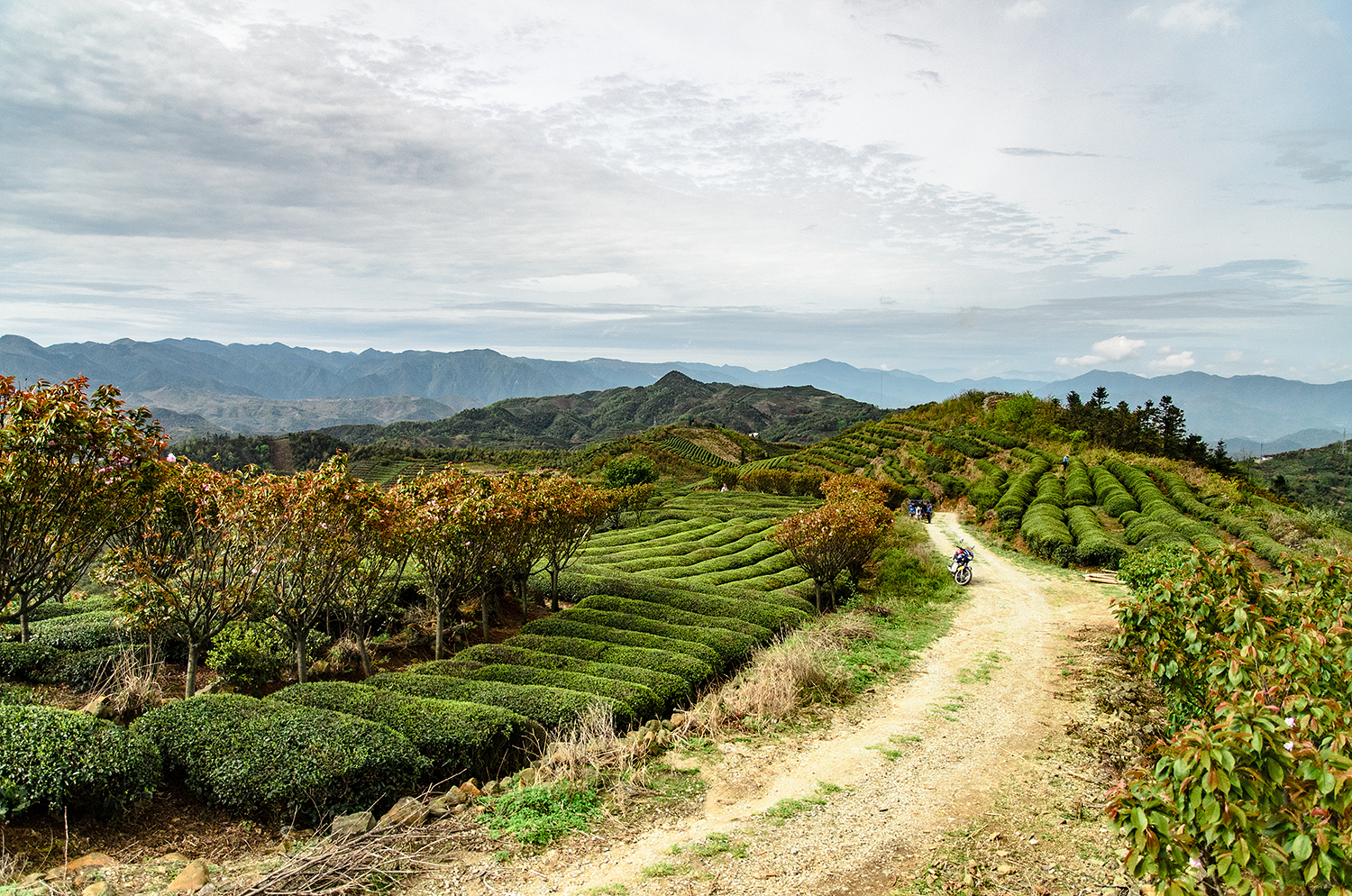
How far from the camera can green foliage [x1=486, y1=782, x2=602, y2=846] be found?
8477 mm

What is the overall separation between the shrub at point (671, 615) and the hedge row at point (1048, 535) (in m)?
17.7

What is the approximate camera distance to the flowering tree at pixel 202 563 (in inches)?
440

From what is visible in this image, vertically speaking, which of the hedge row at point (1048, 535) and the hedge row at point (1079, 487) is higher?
the hedge row at point (1079, 487)

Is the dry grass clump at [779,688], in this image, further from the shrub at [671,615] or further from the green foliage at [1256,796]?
the green foliage at [1256,796]

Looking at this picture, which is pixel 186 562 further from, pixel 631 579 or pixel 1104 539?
pixel 1104 539

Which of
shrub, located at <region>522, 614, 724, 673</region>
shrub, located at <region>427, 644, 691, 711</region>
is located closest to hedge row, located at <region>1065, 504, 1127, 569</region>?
shrub, located at <region>522, 614, 724, 673</region>

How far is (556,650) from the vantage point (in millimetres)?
14867

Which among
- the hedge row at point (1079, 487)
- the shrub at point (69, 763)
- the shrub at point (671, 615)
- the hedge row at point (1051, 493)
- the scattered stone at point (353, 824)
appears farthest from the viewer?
the hedge row at point (1051, 493)

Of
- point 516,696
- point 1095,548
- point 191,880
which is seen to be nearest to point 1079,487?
point 1095,548

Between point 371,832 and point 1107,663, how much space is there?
16.2 meters

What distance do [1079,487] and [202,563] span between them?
4271 cm

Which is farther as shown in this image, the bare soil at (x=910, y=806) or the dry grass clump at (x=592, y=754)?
the dry grass clump at (x=592, y=754)

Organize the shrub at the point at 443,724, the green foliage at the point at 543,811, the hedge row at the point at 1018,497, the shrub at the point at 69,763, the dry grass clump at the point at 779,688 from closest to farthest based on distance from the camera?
1. the shrub at the point at 69,763
2. the green foliage at the point at 543,811
3. the shrub at the point at 443,724
4. the dry grass clump at the point at 779,688
5. the hedge row at the point at 1018,497

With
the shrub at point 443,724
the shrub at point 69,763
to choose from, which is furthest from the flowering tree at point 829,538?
the shrub at point 69,763
